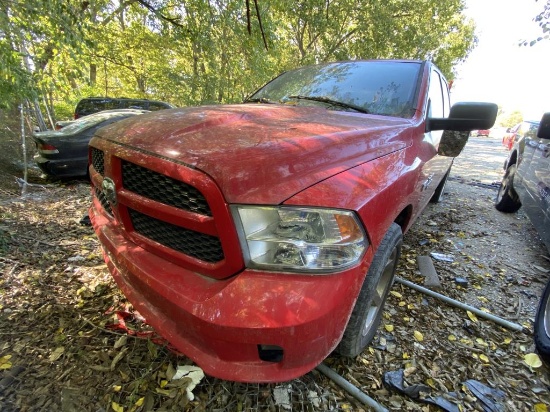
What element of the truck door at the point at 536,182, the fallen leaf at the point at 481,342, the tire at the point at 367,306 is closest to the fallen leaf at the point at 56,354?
the tire at the point at 367,306

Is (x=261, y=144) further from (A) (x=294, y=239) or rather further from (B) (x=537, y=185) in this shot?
(B) (x=537, y=185)

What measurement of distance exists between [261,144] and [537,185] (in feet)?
11.1

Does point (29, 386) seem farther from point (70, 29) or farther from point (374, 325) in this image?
point (70, 29)

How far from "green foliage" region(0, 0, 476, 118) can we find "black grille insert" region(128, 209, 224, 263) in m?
2.86

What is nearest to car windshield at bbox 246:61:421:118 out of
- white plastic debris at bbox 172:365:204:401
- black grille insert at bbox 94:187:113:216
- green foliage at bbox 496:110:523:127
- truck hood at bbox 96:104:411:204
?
truck hood at bbox 96:104:411:204

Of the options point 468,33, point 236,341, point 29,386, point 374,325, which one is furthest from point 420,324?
point 468,33

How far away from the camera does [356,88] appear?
2.40 m

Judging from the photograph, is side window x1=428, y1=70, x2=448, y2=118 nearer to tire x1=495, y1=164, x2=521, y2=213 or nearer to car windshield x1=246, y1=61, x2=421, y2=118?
car windshield x1=246, y1=61, x2=421, y2=118

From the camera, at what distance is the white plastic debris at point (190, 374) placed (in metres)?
1.54

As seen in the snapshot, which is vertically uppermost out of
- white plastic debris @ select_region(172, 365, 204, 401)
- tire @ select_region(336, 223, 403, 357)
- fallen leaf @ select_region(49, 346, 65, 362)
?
tire @ select_region(336, 223, 403, 357)

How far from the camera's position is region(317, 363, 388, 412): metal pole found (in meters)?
1.51

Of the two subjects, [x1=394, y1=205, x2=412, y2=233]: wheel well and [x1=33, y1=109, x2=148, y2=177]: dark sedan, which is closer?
[x1=394, y1=205, x2=412, y2=233]: wheel well

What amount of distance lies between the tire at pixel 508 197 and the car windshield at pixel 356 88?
3263 millimetres

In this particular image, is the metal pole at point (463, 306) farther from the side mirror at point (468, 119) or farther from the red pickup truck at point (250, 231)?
the side mirror at point (468, 119)
